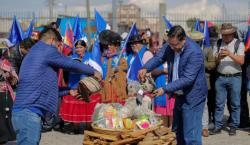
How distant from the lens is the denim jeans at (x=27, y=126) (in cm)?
502

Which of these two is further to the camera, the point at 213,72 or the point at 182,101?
the point at 213,72

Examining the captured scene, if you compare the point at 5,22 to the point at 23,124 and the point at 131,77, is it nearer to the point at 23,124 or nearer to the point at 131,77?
the point at 131,77

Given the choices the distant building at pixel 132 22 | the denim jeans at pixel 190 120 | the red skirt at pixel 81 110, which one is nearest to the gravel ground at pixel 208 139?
the red skirt at pixel 81 110

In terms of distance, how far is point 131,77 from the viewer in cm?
747

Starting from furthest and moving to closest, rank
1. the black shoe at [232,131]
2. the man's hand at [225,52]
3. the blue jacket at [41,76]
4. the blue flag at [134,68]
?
the black shoe at [232,131], the man's hand at [225,52], the blue flag at [134,68], the blue jacket at [41,76]

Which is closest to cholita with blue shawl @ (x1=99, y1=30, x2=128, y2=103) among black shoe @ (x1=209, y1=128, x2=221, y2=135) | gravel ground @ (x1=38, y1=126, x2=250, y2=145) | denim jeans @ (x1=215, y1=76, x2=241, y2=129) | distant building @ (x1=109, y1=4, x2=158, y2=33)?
gravel ground @ (x1=38, y1=126, x2=250, y2=145)

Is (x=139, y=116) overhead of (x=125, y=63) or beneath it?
beneath

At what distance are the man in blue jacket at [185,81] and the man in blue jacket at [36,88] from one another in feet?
3.43

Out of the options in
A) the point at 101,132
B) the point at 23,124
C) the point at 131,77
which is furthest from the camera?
the point at 131,77

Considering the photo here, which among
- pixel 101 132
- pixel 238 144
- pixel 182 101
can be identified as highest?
pixel 182 101

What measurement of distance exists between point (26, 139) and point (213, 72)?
4.46m

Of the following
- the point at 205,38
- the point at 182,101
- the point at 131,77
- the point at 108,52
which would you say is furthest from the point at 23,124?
the point at 205,38

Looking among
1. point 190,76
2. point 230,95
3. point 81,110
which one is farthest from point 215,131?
point 190,76

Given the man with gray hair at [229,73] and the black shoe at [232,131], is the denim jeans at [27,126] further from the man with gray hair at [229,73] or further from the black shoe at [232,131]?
the black shoe at [232,131]
